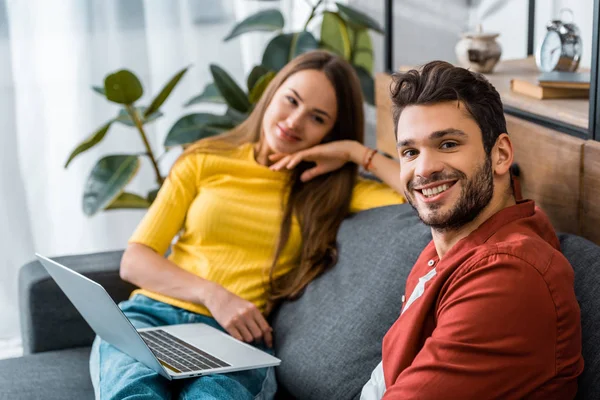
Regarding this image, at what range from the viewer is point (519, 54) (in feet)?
9.13

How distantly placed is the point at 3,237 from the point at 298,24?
1.36m

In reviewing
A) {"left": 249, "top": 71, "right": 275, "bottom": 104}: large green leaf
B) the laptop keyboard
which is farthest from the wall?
the laptop keyboard

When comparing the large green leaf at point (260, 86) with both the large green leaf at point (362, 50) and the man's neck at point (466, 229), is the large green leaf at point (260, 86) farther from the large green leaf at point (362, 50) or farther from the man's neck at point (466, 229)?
the man's neck at point (466, 229)

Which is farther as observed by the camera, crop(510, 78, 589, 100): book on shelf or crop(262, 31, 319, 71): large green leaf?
crop(262, 31, 319, 71): large green leaf

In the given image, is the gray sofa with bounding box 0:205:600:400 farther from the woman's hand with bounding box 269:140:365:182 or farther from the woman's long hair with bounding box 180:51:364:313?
the woman's hand with bounding box 269:140:365:182

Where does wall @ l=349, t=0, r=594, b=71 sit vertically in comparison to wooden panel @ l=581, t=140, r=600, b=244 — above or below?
above

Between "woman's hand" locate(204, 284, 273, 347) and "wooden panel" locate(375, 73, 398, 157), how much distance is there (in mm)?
712

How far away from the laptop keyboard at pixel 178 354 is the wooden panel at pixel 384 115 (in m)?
0.90

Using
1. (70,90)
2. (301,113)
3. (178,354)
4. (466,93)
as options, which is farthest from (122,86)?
(466,93)

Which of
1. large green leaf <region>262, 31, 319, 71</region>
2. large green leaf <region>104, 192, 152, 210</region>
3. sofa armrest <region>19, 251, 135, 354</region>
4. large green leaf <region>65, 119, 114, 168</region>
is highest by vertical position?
large green leaf <region>262, 31, 319, 71</region>

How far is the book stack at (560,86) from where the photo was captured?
1637 millimetres

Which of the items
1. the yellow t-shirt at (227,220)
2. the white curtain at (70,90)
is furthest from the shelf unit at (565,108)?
the white curtain at (70,90)

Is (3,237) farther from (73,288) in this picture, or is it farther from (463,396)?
(463,396)

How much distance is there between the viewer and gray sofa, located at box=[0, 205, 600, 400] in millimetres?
1558
